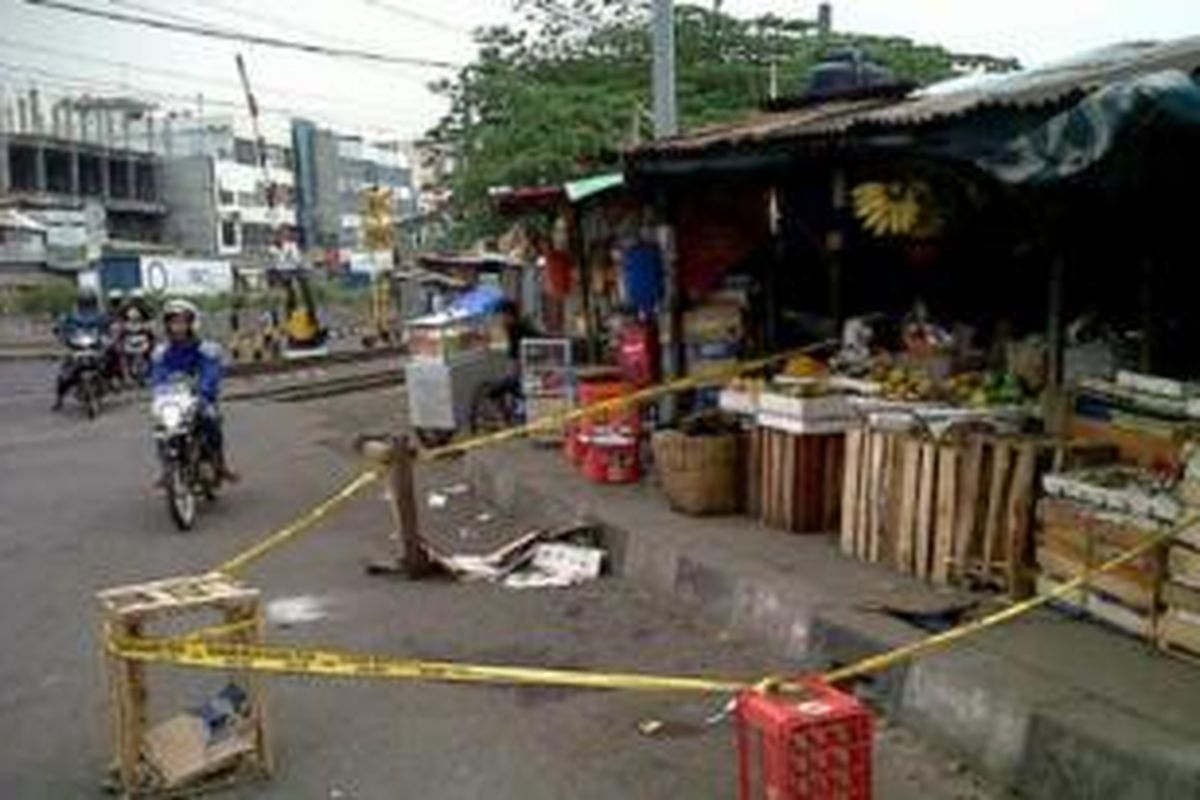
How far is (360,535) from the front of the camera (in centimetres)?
1258

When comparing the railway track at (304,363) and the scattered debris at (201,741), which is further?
the railway track at (304,363)

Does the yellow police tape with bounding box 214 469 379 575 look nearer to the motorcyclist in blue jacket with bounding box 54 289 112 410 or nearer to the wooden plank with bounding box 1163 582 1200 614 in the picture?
the wooden plank with bounding box 1163 582 1200 614

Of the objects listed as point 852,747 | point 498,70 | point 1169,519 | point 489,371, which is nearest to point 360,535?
point 489,371

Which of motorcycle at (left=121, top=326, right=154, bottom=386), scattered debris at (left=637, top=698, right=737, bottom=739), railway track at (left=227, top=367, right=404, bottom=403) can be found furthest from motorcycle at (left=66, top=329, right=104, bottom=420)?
scattered debris at (left=637, top=698, right=737, bottom=739)

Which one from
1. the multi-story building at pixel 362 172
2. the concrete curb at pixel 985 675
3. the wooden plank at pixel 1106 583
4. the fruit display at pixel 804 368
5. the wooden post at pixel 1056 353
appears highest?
the multi-story building at pixel 362 172

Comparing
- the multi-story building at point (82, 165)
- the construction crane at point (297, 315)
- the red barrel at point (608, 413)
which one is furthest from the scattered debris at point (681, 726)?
the multi-story building at point (82, 165)

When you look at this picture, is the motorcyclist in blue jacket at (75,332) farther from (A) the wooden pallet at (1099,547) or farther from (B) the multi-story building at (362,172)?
(B) the multi-story building at (362,172)

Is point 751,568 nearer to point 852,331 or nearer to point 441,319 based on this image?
point 852,331

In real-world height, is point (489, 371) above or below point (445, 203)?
below

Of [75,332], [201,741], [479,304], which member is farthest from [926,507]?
[75,332]

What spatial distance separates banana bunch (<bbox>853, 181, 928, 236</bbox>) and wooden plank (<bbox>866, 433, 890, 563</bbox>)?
2009mm

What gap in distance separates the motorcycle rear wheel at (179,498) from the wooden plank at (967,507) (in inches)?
281

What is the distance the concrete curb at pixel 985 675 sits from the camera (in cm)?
577

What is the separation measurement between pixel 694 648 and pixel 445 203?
22.0 meters
